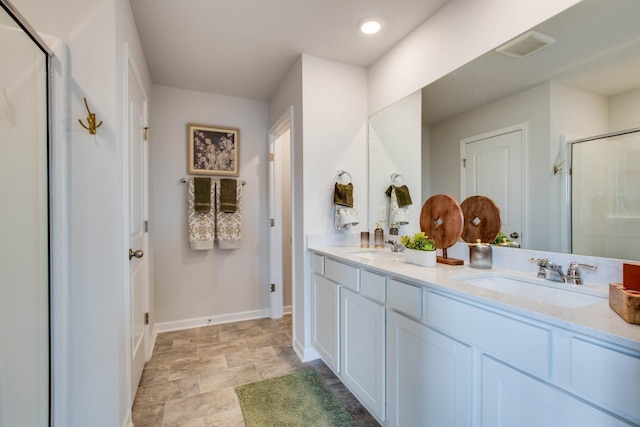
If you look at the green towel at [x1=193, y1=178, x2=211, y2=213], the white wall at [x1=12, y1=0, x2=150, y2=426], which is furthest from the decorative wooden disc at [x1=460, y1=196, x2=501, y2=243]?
the green towel at [x1=193, y1=178, x2=211, y2=213]

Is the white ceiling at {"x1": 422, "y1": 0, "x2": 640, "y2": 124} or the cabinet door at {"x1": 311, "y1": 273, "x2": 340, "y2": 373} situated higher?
the white ceiling at {"x1": 422, "y1": 0, "x2": 640, "y2": 124}

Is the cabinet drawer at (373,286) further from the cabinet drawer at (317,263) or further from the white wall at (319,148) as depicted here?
the white wall at (319,148)

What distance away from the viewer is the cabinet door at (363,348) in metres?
1.52

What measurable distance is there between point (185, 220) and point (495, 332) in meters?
2.85

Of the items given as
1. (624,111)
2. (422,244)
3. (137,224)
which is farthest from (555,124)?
(137,224)

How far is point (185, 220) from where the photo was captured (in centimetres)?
303

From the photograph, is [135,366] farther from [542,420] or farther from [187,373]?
[542,420]

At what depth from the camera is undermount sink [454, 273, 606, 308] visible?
3.63 ft

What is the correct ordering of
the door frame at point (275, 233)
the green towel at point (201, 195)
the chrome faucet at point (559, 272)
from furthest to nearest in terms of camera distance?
the door frame at point (275, 233)
the green towel at point (201, 195)
the chrome faucet at point (559, 272)

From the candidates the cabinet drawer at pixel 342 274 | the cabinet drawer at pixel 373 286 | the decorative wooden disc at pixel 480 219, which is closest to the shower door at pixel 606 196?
the decorative wooden disc at pixel 480 219

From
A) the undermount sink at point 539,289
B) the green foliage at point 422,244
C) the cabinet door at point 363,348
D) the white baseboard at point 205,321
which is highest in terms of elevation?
the green foliage at point 422,244

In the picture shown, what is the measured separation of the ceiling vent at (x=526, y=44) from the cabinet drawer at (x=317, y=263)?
62.9 inches

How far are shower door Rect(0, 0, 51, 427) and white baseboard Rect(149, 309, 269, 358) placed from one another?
1.57 meters

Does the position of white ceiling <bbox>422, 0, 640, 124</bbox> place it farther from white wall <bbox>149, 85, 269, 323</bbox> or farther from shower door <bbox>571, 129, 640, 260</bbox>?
white wall <bbox>149, 85, 269, 323</bbox>
